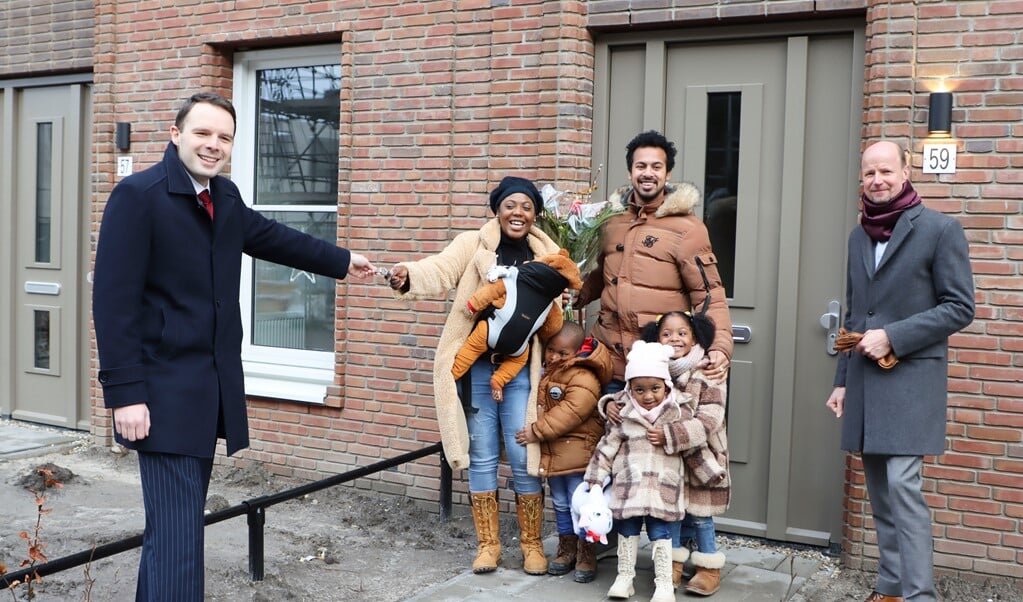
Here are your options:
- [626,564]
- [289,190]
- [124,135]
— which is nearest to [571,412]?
[626,564]

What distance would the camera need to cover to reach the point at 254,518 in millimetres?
4879

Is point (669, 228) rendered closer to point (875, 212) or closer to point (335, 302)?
point (875, 212)

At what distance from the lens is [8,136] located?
872 cm

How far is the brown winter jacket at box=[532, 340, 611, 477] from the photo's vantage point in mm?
4707

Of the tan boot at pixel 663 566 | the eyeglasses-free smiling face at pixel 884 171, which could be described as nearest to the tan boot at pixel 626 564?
the tan boot at pixel 663 566

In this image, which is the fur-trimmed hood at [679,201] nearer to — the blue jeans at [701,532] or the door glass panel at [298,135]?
the blue jeans at [701,532]

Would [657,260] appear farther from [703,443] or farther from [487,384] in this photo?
[487,384]

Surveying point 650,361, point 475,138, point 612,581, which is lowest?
point 612,581

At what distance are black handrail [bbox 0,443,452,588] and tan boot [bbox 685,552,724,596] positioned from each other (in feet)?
5.95

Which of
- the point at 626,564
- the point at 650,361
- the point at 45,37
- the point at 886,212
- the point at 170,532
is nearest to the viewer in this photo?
the point at 170,532

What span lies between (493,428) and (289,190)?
3.14 meters

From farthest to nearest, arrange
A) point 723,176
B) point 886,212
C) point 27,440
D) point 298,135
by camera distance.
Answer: point 27,440 < point 298,135 < point 723,176 < point 886,212

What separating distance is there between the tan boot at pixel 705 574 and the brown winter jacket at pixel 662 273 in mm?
921

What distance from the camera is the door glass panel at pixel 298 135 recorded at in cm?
715
